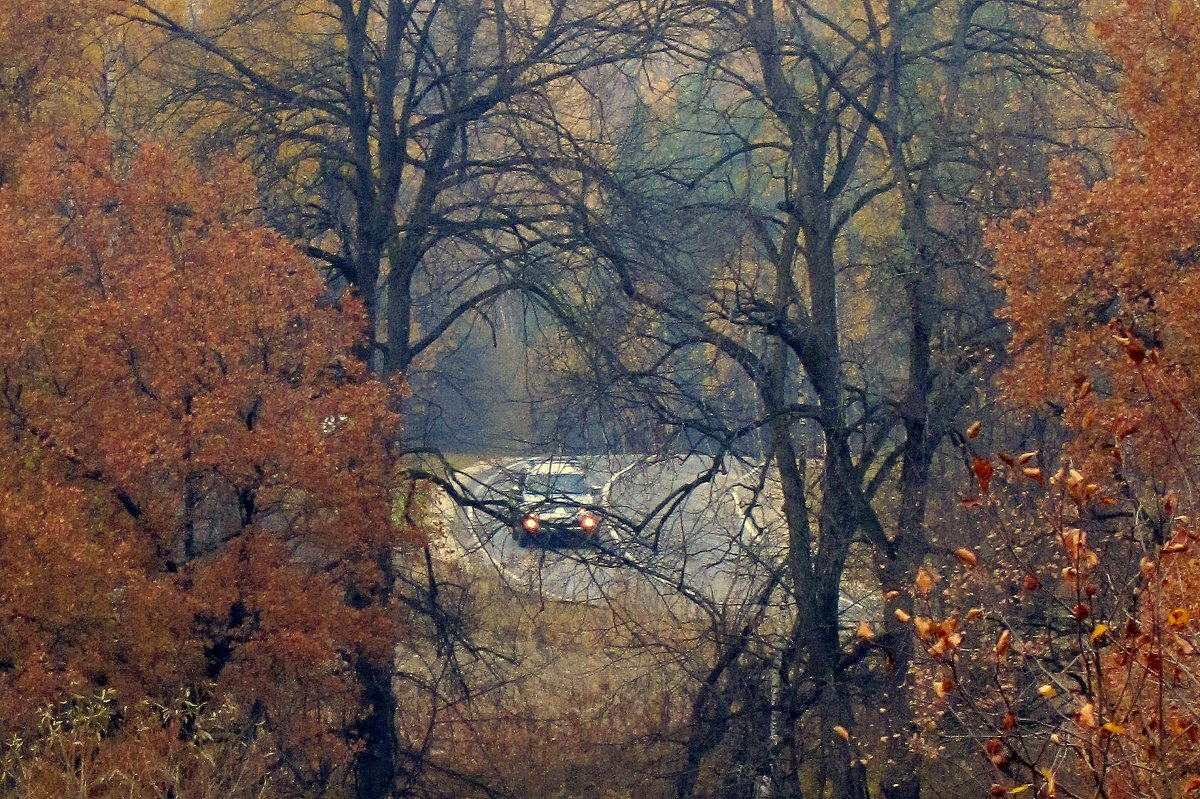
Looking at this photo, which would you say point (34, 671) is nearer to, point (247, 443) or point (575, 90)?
point (247, 443)

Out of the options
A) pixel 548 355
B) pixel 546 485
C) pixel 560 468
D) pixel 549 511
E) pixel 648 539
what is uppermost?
pixel 548 355

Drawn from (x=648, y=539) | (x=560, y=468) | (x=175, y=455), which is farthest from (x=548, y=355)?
(x=175, y=455)

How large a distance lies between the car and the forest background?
Answer: 1.18ft

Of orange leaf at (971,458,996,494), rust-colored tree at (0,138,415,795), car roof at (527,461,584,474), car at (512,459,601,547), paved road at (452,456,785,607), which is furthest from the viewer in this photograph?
car at (512,459,601,547)

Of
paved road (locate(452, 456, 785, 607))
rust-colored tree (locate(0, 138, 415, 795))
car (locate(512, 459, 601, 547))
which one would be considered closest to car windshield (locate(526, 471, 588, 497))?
car (locate(512, 459, 601, 547))

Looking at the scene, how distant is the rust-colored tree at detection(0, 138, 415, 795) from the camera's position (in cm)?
1009

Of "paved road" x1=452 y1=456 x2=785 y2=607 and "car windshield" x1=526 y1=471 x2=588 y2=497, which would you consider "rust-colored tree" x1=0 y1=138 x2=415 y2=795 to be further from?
"paved road" x1=452 y1=456 x2=785 y2=607

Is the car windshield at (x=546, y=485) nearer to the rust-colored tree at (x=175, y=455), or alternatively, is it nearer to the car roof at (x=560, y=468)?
the car roof at (x=560, y=468)

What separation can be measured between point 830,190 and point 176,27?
7018mm

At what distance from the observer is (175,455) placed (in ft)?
33.7

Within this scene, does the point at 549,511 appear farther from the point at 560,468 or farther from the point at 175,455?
the point at 175,455

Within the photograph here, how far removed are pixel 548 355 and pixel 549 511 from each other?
5.36 ft

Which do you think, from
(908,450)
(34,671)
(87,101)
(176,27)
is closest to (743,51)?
(908,450)

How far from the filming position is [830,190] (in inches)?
548
